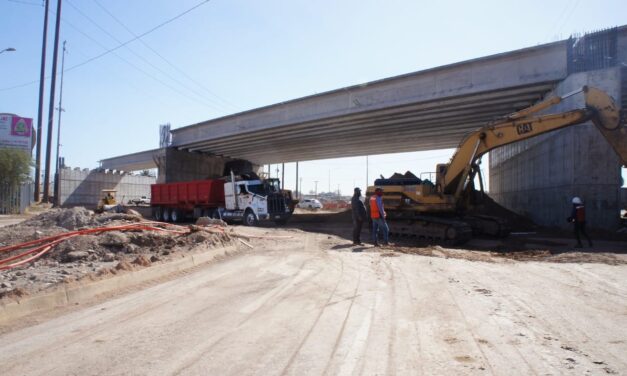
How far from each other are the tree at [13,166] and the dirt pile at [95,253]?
25099mm

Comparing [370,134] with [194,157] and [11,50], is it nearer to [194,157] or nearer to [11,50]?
[194,157]

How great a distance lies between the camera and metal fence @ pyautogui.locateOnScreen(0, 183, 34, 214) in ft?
117

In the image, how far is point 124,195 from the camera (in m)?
60.1

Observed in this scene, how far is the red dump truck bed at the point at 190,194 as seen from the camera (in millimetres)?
27703

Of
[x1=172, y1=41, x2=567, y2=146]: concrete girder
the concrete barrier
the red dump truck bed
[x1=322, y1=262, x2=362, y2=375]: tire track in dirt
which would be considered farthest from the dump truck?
[x1=322, y1=262, x2=362, y2=375]: tire track in dirt

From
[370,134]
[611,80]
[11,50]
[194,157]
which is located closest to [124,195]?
[194,157]

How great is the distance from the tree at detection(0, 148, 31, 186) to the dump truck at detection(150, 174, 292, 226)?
12994mm

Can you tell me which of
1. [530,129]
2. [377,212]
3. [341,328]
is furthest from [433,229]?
[341,328]

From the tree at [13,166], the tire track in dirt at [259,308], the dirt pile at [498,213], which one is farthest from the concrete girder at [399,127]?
the tire track in dirt at [259,308]

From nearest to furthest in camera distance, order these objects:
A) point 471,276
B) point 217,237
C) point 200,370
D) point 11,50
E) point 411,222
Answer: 1. point 200,370
2. point 471,276
3. point 217,237
4. point 411,222
5. point 11,50

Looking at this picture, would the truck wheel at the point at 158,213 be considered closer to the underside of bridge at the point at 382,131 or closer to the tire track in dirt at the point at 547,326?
the underside of bridge at the point at 382,131

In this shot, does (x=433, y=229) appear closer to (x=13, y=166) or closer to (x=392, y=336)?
(x=392, y=336)

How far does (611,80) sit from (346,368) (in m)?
18.8

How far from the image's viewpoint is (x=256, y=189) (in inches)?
979
